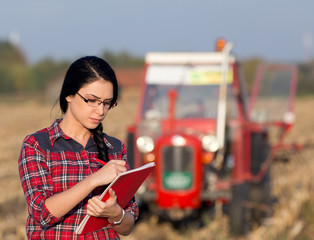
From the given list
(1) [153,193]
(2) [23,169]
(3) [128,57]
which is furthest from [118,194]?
(3) [128,57]

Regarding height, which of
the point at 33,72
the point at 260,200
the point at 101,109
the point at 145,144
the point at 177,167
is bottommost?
the point at 33,72

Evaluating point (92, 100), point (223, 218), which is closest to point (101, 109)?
point (92, 100)

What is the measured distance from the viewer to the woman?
7.34ft

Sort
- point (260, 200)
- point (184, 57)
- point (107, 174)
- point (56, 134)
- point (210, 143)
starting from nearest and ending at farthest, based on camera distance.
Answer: point (107, 174), point (56, 134), point (210, 143), point (184, 57), point (260, 200)

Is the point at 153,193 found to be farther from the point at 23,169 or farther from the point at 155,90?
the point at 23,169

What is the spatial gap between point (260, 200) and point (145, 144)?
186 cm

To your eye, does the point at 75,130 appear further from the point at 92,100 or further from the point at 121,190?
the point at 121,190

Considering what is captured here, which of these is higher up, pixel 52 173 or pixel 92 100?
pixel 92 100

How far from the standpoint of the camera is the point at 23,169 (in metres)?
2.31

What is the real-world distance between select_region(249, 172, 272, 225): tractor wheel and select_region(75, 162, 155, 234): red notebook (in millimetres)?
5404

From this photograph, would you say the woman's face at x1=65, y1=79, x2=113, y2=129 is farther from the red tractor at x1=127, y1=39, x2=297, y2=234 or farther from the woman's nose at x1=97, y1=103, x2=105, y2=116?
the red tractor at x1=127, y1=39, x2=297, y2=234

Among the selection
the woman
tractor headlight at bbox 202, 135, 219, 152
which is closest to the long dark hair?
the woman

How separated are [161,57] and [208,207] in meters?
1.87

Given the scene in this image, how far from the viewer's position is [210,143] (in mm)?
6859
